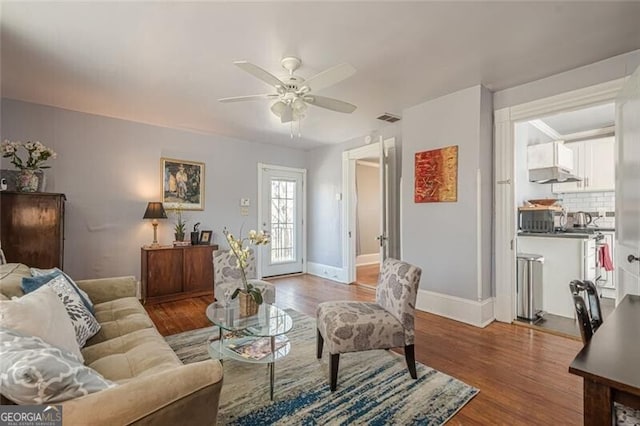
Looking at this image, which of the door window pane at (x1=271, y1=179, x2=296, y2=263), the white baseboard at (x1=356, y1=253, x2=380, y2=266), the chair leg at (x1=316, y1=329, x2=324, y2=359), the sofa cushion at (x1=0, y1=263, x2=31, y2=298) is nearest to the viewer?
the sofa cushion at (x1=0, y1=263, x2=31, y2=298)

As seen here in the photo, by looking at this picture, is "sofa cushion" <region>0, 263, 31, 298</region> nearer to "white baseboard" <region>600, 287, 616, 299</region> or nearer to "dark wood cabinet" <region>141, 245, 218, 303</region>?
"dark wood cabinet" <region>141, 245, 218, 303</region>

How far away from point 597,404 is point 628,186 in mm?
1955

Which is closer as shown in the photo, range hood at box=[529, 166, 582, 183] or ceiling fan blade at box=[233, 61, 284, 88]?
ceiling fan blade at box=[233, 61, 284, 88]

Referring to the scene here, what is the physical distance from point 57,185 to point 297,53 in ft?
11.5

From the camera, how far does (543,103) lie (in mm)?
2904

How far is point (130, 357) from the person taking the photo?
1.57 m

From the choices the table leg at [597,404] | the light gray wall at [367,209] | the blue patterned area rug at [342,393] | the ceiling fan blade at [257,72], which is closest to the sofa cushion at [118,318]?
the blue patterned area rug at [342,393]

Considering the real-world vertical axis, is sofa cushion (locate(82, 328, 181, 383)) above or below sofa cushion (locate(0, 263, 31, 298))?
below

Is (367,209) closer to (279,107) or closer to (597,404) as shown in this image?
(279,107)

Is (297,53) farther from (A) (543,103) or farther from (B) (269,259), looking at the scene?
(B) (269,259)

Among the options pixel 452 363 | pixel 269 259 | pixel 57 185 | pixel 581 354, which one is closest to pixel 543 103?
pixel 452 363

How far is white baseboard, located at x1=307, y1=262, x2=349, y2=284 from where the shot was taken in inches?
207

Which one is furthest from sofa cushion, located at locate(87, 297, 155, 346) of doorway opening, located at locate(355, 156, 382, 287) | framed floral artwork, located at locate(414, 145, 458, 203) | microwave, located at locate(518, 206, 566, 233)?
doorway opening, located at locate(355, 156, 382, 287)

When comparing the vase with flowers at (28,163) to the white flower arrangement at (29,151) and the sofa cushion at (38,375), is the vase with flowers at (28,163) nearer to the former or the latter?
the white flower arrangement at (29,151)
